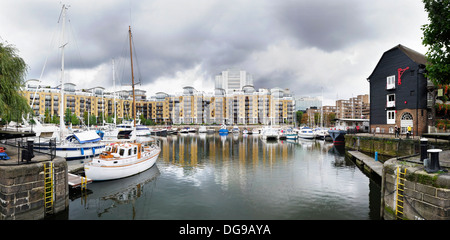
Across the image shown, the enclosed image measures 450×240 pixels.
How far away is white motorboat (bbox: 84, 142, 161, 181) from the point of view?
61.3 ft

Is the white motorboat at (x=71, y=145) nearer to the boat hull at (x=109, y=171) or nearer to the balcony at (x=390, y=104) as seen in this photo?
the boat hull at (x=109, y=171)

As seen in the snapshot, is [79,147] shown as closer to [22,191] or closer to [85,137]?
[85,137]

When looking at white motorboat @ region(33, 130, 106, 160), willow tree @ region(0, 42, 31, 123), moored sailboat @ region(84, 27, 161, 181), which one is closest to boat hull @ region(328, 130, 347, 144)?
moored sailboat @ region(84, 27, 161, 181)

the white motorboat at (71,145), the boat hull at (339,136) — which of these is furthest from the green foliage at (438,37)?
the boat hull at (339,136)

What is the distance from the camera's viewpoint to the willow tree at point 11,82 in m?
16.4

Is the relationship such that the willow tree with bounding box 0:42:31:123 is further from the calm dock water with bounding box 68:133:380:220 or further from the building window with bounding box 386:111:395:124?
the building window with bounding box 386:111:395:124

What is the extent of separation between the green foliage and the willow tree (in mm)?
29618

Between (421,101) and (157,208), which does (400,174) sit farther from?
(421,101)

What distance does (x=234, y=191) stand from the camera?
17672 millimetres

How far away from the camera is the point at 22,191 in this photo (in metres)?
10.2

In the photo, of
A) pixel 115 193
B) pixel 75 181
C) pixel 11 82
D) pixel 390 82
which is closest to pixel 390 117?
pixel 390 82

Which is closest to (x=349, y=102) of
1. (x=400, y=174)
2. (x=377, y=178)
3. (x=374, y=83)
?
(x=374, y=83)

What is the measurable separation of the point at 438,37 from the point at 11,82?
102 ft
